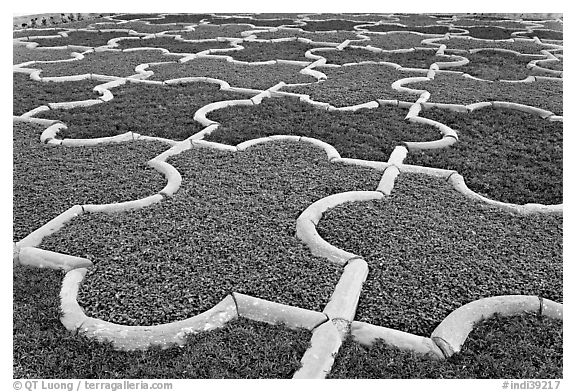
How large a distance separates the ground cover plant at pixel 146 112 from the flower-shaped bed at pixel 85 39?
2.86 m

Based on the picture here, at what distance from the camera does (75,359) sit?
1.97 m

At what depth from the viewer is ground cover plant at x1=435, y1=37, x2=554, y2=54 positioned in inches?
291

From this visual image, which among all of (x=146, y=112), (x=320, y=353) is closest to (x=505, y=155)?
(x=320, y=353)

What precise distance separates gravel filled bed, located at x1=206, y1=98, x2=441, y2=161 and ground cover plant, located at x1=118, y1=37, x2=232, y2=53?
9.60 ft

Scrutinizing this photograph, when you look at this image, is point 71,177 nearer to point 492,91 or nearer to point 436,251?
point 436,251

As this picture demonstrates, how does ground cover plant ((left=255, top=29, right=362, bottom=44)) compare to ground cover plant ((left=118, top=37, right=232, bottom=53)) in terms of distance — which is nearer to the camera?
ground cover plant ((left=118, top=37, right=232, bottom=53))

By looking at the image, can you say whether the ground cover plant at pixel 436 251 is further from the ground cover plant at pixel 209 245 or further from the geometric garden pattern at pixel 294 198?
the ground cover plant at pixel 209 245

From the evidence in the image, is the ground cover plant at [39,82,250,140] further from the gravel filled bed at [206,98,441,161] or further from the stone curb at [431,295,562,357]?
the stone curb at [431,295,562,357]

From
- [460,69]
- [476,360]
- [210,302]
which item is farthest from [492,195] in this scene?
[460,69]

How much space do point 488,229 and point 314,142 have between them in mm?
1546

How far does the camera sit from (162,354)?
6.57 ft

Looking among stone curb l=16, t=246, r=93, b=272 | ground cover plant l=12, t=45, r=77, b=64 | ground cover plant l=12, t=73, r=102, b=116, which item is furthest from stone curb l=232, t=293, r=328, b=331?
ground cover plant l=12, t=45, r=77, b=64

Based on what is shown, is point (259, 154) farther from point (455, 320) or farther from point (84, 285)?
point (455, 320)

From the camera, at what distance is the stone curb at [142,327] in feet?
6.73
